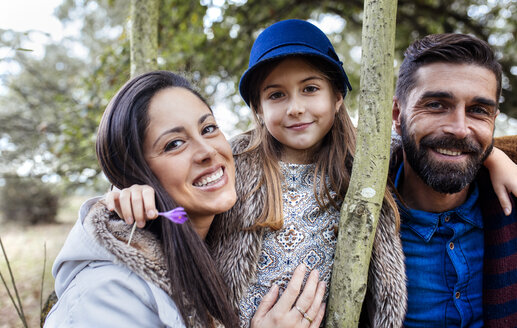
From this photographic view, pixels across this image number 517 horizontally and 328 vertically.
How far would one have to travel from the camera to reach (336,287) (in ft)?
5.23

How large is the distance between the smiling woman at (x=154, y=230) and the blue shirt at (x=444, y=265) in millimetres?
1122

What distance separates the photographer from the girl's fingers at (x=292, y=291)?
177 cm

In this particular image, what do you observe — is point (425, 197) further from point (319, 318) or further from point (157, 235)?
point (157, 235)

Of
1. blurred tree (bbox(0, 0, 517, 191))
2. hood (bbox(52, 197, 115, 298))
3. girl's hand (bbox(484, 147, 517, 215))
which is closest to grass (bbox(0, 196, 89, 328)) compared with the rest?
blurred tree (bbox(0, 0, 517, 191))

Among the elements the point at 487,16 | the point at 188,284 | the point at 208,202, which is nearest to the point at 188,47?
the point at 208,202

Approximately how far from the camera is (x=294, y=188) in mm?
2238

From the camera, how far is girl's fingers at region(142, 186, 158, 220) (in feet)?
4.77

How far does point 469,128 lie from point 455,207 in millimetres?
527

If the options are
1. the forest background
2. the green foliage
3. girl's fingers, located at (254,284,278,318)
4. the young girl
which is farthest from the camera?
the green foliage

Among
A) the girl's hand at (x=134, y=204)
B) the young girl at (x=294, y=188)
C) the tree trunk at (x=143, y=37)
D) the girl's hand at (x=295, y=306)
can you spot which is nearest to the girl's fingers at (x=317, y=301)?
the girl's hand at (x=295, y=306)

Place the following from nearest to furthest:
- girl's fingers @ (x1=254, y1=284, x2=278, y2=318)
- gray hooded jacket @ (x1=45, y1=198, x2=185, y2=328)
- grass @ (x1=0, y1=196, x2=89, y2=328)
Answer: gray hooded jacket @ (x1=45, y1=198, x2=185, y2=328)
girl's fingers @ (x1=254, y1=284, x2=278, y2=318)
grass @ (x1=0, y1=196, x2=89, y2=328)

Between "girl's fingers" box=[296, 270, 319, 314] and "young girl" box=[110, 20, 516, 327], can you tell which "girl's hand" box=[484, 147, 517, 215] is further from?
"girl's fingers" box=[296, 270, 319, 314]

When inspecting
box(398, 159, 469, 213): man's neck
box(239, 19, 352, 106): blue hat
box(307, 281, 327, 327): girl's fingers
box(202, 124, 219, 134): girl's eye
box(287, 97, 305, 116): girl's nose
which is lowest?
box(307, 281, 327, 327): girl's fingers

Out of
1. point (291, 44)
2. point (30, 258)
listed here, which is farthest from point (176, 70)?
point (30, 258)
